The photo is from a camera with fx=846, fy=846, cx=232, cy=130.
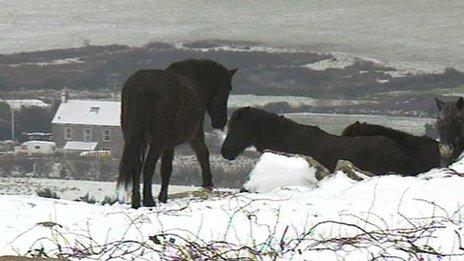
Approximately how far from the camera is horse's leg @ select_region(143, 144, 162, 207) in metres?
8.05

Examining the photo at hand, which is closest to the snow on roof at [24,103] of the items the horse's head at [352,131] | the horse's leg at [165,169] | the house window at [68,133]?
the house window at [68,133]

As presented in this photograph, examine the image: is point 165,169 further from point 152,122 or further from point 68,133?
point 68,133

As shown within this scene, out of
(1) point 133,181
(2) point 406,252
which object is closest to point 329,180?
(1) point 133,181

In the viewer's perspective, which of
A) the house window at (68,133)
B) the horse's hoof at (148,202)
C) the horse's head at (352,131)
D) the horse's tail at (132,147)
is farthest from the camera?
the house window at (68,133)

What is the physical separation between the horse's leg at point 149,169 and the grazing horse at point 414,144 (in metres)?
3.24

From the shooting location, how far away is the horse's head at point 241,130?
10859 millimetres

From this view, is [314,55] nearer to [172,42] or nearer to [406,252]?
[172,42]

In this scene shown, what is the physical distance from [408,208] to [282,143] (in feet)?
19.8

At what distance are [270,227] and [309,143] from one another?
6.08m

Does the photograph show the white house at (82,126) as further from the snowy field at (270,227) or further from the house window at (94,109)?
the snowy field at (270,227)

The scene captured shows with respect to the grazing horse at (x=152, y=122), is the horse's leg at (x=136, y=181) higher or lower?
lower

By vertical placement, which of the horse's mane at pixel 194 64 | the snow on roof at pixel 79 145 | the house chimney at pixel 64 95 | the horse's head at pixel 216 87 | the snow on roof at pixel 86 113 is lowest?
the snow on roof at pixel 79 145

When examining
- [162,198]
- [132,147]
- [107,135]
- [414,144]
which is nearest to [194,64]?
[162,198]

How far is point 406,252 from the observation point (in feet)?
11.5
